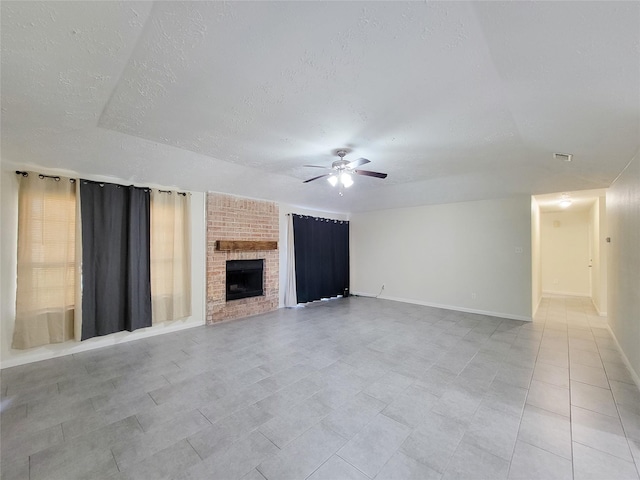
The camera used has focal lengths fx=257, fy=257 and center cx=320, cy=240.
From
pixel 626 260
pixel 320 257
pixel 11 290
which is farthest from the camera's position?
pixel 320 257

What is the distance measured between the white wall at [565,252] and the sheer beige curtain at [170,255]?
31.8 feet

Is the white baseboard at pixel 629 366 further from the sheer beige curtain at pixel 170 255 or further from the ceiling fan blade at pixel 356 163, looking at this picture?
the sheer beige curtain at pixel 170 255

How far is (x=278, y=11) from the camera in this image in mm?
1280

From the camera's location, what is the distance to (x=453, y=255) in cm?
567

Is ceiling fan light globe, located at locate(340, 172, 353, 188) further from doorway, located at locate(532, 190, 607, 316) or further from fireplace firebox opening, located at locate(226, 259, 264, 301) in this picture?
doorway, located at locate(532, 190, 607, 316)

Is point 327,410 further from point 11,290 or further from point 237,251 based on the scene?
point 11,290

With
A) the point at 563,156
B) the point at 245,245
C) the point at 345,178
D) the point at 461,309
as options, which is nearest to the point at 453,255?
the point at 461,309

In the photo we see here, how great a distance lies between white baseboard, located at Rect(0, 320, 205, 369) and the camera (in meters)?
3.07

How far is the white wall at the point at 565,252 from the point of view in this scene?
7230 millimetres

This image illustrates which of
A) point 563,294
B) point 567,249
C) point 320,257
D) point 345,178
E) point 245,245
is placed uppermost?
point 345,178

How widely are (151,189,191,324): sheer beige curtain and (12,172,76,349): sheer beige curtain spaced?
3.05 ft

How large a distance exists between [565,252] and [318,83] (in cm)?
928

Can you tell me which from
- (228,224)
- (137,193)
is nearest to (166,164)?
(137,193)

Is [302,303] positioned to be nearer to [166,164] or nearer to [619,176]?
[166,164]
